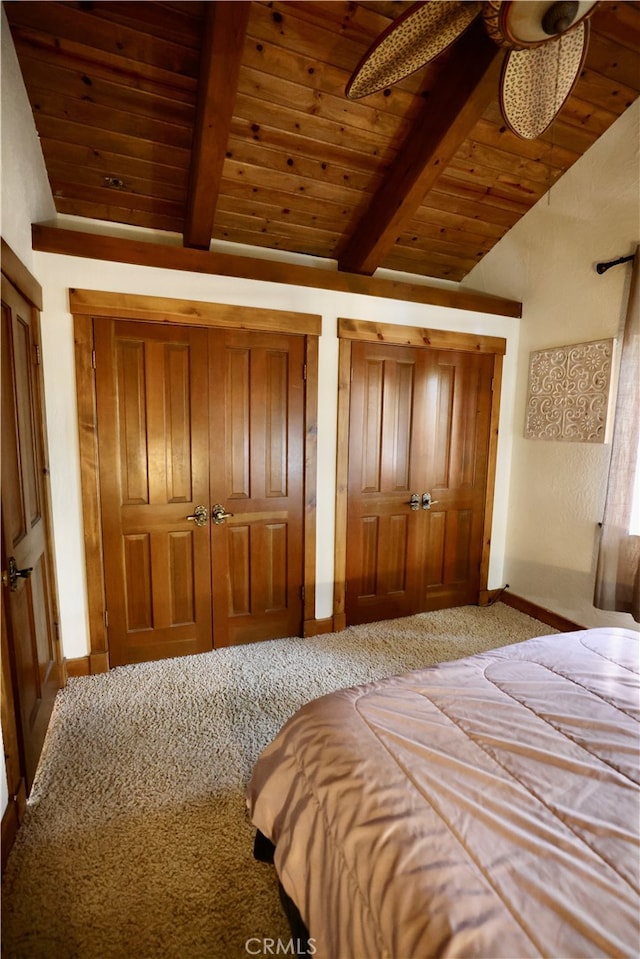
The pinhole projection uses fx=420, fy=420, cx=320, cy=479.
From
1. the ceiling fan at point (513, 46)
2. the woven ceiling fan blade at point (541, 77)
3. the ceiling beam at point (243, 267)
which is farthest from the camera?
the ceiling beam at point (243, 267)

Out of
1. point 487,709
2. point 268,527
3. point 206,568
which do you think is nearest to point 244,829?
point 487,709

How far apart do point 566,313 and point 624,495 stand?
51.8 inches

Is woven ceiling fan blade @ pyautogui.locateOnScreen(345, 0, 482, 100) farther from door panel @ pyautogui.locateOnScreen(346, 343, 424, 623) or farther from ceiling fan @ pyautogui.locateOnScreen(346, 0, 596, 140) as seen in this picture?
door panel @ pyautogui.locateOnScreen(346, 343, 424, 623)

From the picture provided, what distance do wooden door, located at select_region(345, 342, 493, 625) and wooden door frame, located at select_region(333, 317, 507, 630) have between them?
5 cm

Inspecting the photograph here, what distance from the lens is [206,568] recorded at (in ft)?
8.58

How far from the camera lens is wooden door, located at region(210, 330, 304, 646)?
2.56m

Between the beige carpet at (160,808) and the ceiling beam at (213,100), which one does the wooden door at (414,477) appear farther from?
the ceiling beam at (213,100)

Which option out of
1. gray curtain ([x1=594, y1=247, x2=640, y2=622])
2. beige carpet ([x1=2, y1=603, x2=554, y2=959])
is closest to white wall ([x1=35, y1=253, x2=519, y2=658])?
beige carpet ([x1=2, y1=603, x2=554, y2=959])

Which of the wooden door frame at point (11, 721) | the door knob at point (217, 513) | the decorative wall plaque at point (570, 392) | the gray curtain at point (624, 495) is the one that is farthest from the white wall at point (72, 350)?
the gray curtain at point (624, 495)

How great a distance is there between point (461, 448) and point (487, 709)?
2.36 metres

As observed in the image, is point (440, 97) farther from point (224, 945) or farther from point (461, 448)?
point (224, 945)

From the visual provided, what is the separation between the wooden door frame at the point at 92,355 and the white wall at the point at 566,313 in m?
1.69

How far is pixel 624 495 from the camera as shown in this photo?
8.09ft

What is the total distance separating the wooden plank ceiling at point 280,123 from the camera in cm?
175
